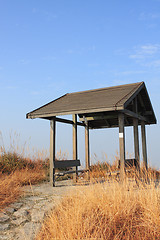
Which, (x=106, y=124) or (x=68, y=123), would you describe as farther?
(x=106, y=124)

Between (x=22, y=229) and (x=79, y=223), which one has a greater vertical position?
(x=79, y=223)

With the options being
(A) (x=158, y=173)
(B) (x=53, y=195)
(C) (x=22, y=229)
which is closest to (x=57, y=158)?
(A) (x=158, y=173)

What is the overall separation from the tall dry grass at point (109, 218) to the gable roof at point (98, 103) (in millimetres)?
2559

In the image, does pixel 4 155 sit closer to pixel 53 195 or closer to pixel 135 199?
pixel 53 195

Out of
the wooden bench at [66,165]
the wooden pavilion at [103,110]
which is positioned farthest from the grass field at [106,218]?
the wooden bench at [66,165]

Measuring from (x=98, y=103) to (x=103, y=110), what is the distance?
1.77 ft

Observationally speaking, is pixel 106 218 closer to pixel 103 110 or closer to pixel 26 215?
pixel 26 215

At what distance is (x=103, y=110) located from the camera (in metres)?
6.79

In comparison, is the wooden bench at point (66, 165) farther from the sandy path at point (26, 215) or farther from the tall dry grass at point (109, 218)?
the tall dry grass at point (109, 218)

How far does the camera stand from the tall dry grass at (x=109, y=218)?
3.82m

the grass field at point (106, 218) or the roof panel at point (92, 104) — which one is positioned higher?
the roof panel at point (92, 104)

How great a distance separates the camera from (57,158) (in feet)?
39.7

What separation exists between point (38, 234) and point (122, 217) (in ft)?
4.79

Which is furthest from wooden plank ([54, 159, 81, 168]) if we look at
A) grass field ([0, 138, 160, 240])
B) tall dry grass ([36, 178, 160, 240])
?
tall dry grass ([36, 178, 160, 240])
